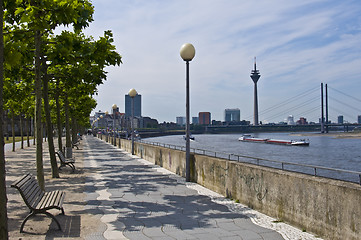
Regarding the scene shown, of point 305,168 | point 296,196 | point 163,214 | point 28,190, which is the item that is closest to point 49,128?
point 28,190

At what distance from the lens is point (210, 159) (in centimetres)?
1010

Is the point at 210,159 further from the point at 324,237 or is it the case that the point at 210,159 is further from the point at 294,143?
the point at 294,143

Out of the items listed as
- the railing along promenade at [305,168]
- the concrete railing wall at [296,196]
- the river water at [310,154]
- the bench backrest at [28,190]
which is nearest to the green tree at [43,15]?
the bench backrest at [28,190]

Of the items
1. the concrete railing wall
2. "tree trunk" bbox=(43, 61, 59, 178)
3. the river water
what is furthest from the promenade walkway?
the river water

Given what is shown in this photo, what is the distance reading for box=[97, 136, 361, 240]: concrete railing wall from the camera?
16.7 ft

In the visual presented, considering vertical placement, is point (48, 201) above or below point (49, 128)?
below

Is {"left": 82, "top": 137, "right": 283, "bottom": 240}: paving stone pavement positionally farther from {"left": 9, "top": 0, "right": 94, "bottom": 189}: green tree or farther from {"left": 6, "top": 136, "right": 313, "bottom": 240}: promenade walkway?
{"left": 9, "top": 0, "right": 94, "bottom": 189}: green tree

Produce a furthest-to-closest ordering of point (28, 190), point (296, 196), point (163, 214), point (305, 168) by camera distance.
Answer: point (305, 168) → point (163, 214) → point (296, 196) → point (28, 190)

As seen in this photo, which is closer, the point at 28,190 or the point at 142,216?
the point at 28,190

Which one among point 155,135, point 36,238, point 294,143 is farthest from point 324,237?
point 155,135

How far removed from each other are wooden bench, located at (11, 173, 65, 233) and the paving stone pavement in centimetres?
89

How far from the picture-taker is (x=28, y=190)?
6102 mm

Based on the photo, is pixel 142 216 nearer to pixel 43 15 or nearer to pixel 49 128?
pixel 43 15

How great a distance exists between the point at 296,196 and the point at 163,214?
263 centimetres
